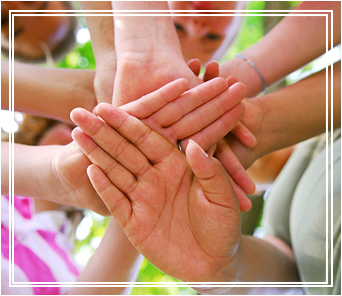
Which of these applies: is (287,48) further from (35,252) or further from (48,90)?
(35,252)

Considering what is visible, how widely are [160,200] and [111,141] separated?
0.12 meters

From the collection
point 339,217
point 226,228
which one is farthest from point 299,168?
point 226,228

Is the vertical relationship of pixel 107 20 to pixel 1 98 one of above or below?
above

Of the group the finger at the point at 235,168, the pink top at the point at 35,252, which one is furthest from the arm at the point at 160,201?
the pink top at the point at 35,252

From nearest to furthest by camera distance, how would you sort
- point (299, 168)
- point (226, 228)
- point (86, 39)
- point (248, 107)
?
point (226, 228)
point (248, 107)
point (86, 39)
point (299, 168)

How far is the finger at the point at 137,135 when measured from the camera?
1.52ft

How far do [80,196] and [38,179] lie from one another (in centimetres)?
9

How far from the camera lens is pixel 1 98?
651 mm

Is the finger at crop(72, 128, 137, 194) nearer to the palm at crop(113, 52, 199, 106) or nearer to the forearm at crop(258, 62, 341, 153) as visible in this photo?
the palm at crop(113, 52, 199, 106)

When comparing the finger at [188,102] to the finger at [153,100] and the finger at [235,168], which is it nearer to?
the finger at [153,100]

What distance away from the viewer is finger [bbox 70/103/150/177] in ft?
1.44

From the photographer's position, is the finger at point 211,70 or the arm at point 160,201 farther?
the finger at point 211,70

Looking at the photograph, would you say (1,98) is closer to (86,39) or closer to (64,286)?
(86,39)

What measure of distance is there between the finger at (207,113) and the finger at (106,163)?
0.11 m
